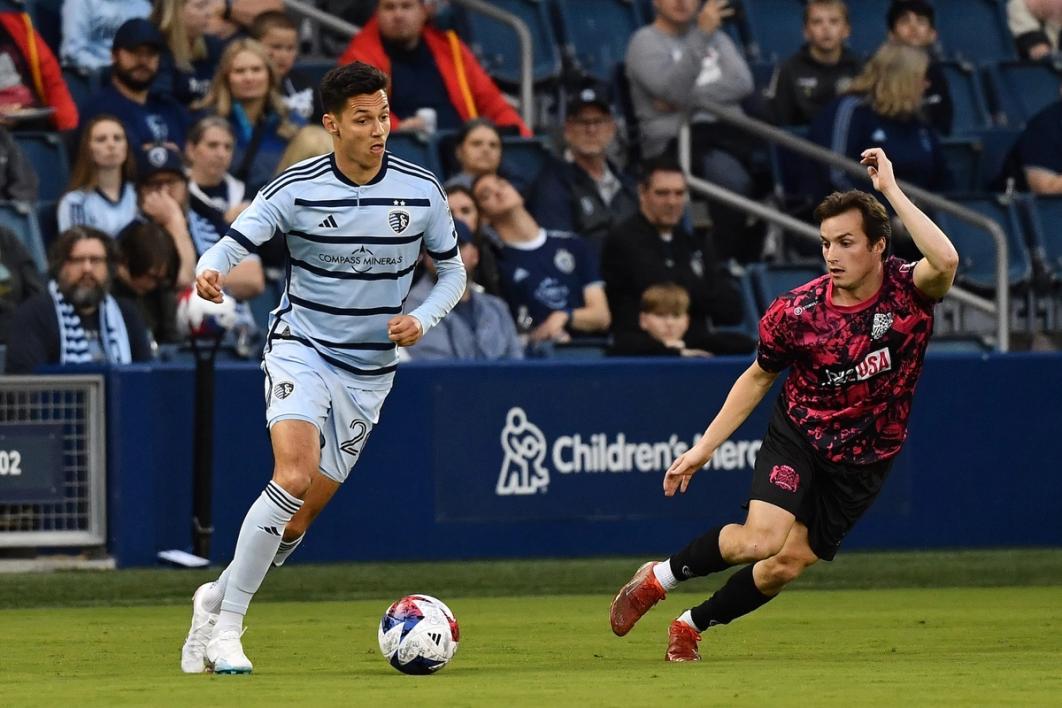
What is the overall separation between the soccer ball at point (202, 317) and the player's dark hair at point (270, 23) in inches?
101

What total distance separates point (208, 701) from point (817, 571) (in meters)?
6.71

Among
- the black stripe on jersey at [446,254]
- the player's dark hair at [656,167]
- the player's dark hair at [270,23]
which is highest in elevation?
the black stripe on jersey at [446,254]

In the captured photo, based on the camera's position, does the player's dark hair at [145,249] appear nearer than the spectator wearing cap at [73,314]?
No

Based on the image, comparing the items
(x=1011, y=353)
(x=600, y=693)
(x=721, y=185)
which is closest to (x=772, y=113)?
(x=721, y=185)

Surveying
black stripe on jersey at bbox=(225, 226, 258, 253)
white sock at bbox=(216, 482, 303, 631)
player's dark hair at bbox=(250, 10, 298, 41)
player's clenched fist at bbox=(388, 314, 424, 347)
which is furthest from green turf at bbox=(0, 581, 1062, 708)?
player's dark hair at bbox=(250, 10, 298, 41)

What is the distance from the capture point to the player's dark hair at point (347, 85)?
8.03m

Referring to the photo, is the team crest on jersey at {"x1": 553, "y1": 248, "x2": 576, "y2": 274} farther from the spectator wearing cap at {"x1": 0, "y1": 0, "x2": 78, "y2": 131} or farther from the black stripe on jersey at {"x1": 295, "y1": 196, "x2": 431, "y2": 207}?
the black stripe on jersey at {"x1": 295, "y1": 196, "x2": 431, "y2": 207}

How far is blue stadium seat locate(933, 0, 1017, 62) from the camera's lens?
1900 centimetres

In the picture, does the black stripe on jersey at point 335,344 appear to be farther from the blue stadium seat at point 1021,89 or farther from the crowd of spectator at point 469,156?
the blue stadium seat at point 1021,89

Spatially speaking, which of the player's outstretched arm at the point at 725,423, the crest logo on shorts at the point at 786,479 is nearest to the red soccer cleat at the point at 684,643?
the player's outstretched arm at the point at 725,423

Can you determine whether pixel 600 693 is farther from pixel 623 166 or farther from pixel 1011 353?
pixel 623 166

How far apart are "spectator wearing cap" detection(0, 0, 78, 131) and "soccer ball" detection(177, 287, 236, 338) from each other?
2043mm

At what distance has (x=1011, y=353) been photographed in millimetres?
14023

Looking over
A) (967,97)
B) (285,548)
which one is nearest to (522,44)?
(967,97)
